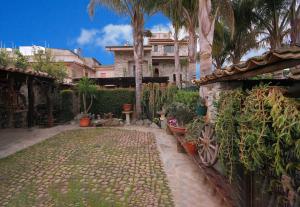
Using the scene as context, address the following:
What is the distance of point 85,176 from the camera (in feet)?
15.5

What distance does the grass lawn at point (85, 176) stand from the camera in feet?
12.2

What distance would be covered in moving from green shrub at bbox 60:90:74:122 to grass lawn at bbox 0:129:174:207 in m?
5.76

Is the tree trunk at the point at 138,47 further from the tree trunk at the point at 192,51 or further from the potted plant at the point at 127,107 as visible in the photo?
the tree trunk at the point at 192,51

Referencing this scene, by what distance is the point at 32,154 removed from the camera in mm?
6422

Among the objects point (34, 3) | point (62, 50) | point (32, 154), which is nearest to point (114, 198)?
point (32, 154)

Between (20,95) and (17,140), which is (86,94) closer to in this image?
(20,95)

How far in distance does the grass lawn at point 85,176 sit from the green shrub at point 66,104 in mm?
5763

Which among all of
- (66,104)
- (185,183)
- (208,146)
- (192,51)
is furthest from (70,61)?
(208,146)

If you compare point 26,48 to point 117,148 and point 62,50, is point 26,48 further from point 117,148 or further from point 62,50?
point 117,148

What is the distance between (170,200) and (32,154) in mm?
4566

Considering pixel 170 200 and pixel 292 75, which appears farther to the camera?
pixel 170 200

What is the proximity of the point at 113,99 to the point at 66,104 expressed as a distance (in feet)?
8.78

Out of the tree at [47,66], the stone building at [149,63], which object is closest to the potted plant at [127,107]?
the stone building at [149,63]

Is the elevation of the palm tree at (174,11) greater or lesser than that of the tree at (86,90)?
greater
